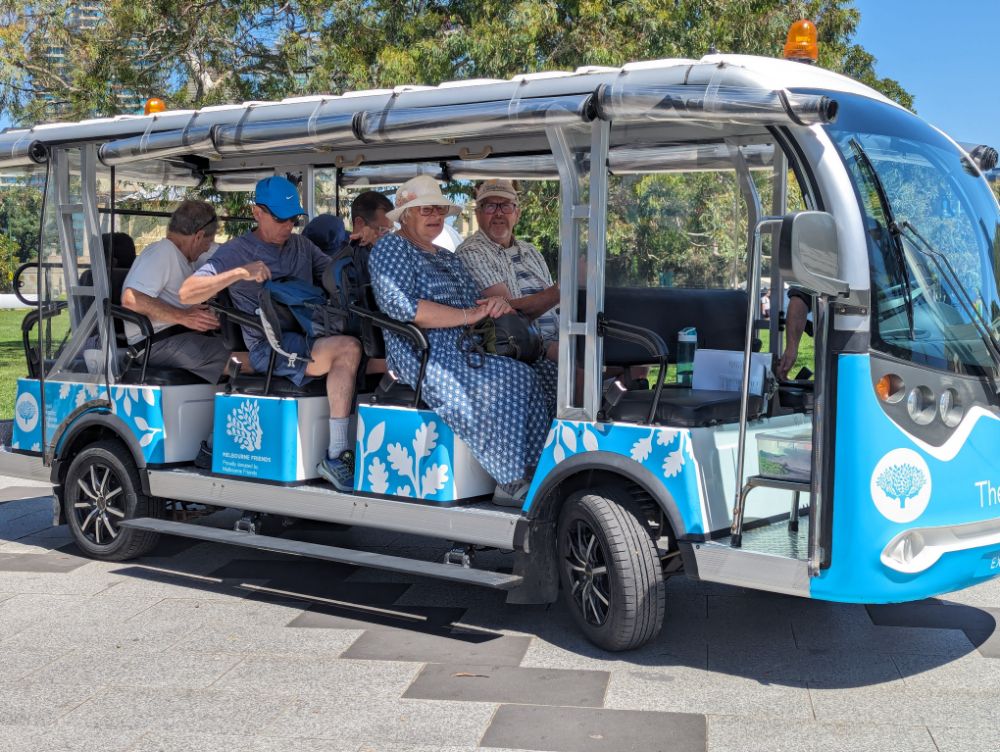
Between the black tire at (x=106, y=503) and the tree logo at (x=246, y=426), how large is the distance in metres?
0.79

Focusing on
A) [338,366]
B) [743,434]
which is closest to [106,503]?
[338,366]

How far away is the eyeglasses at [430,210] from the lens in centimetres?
595

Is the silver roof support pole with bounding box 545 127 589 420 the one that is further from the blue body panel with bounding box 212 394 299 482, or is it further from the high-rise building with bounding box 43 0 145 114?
the high-rise building with bounding box 43 0 145 114

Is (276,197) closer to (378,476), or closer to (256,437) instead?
(256,437)

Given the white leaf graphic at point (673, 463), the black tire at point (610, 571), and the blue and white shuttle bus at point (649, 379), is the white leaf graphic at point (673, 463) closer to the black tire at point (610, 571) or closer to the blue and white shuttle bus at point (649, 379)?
the blue and white shuttle bus at point (649, 379)

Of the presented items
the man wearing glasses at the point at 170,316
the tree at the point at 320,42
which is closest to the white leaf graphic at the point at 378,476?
the man wearing glasses at the point at 170,316

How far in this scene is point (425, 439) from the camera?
5.63 meters

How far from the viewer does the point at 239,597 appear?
20.6ft

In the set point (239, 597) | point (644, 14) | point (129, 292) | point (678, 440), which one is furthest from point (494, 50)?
point (678, 440)

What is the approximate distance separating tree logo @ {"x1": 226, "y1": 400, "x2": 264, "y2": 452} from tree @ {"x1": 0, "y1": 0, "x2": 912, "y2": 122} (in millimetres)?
7209

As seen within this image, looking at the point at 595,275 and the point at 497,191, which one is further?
the point at 497,191

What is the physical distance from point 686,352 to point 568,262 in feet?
3.03

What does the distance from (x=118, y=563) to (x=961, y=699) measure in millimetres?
4500

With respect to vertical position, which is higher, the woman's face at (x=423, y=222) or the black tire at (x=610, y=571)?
the woman's face at (x=423, y=222)
